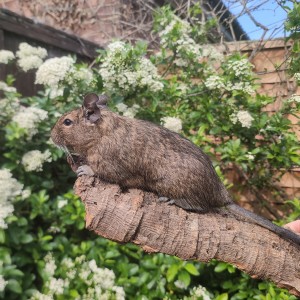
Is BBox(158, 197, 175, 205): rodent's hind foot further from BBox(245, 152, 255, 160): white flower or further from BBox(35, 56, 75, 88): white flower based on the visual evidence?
BBox(35, 56, 75, 88): white flower

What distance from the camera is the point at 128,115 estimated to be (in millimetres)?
2740

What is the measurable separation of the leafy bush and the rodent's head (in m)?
0.90

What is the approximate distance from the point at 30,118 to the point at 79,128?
1.25 metres

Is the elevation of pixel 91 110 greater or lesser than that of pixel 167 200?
greater

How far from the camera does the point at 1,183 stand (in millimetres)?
2564

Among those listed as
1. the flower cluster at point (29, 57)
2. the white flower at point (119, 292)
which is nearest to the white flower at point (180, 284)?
the white flower at point (119, 292)

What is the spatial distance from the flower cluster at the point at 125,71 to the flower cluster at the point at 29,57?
27.7 inches

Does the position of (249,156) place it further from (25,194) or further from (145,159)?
(25,194)

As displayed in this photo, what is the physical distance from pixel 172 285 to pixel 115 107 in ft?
5.06

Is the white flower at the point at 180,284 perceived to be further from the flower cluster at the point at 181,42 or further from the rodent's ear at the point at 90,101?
the flower cluster at the point at 181,42

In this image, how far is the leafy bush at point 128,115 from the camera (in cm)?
270

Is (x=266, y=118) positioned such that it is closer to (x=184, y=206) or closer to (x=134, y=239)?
(x=184, y=206)

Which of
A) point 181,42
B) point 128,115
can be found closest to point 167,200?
point 128,115


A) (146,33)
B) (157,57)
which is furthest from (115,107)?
(146,33)
